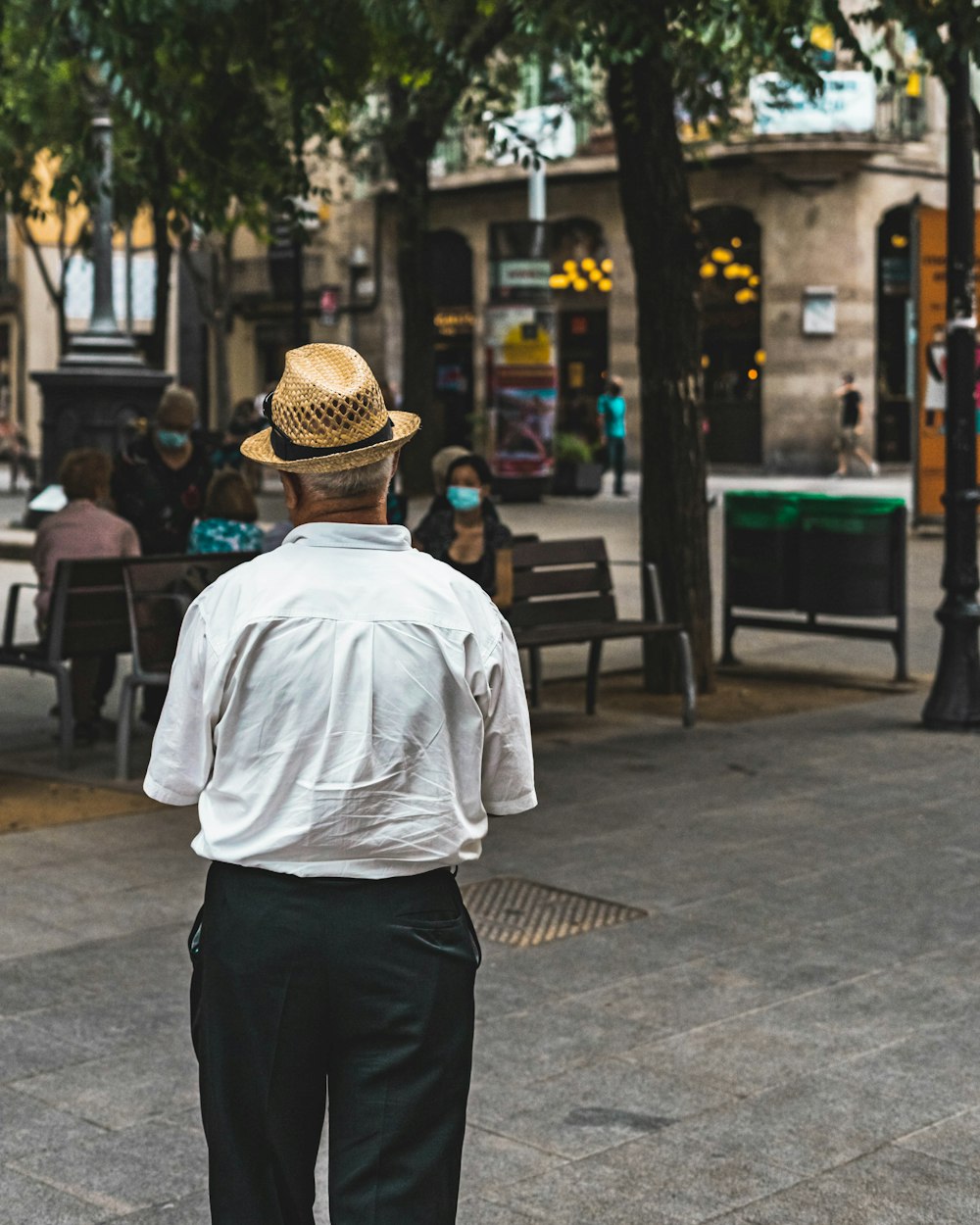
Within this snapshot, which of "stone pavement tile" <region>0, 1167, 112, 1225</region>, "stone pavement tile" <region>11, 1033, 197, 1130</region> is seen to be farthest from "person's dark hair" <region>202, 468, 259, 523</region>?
"stone pavement tile" <region>0, 1167, 112, 1225</region>

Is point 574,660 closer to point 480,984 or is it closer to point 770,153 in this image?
point 480,984

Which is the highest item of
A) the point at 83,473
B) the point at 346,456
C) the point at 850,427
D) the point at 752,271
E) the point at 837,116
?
the point at 837,116

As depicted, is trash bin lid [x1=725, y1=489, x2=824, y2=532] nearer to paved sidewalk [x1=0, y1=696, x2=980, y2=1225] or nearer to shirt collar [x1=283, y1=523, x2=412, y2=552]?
paved sidewalk [x1=0, y1=696, x2=980, y2=1225]

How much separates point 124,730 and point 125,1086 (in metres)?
3.94

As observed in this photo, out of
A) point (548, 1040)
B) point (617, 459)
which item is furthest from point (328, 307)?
point (548, 1040)

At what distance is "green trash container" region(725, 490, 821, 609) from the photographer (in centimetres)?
→ 1185

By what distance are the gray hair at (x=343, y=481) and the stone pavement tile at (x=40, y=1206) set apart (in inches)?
72.6

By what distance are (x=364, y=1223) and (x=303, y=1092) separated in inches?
8.0

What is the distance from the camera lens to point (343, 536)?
2.90m

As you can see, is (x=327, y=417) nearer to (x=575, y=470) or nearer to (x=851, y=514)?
(x=851, y=514)

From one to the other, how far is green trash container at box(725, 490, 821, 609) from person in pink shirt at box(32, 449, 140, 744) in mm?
4003

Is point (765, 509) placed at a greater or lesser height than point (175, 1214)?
greater

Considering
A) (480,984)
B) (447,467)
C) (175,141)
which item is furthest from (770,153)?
(480,984)

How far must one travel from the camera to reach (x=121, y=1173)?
4250mm
